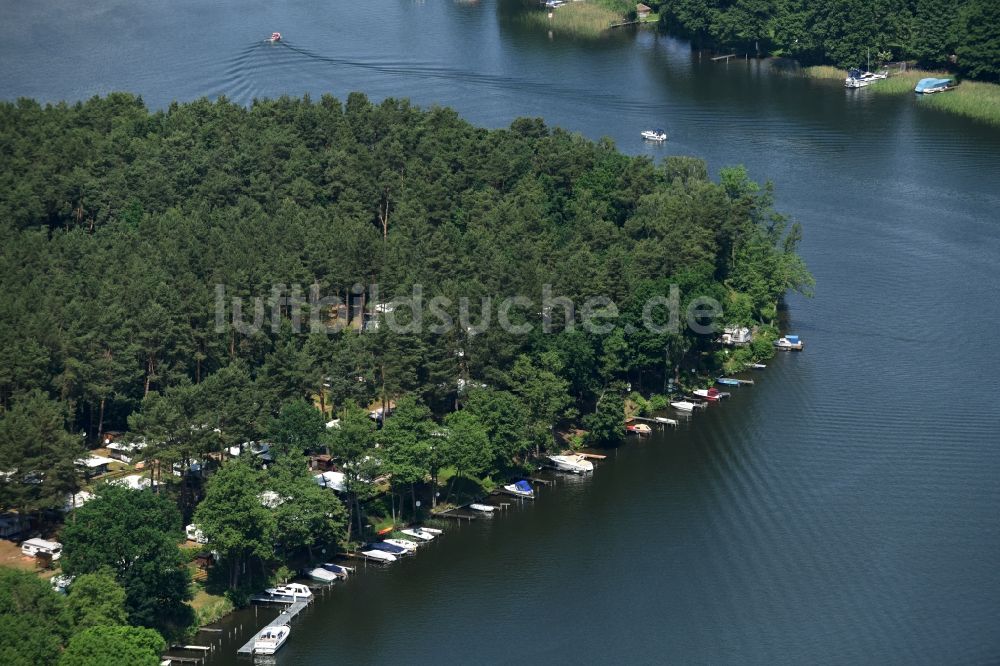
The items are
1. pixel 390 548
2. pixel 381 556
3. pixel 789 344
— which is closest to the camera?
pixel 381 556

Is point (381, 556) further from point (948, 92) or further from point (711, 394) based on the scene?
point (948, 92)

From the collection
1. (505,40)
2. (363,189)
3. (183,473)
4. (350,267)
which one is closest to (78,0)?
(505,40)

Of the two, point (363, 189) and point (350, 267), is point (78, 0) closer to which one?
point (363, 189)

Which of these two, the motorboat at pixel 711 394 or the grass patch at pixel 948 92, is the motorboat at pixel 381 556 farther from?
the grass patch at pixel 948 92

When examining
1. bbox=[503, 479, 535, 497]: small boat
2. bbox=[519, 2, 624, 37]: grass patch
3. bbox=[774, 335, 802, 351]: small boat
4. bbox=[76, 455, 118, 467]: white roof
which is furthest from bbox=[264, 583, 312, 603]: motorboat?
bbox=[519, 2, 624, 37]: grass patch

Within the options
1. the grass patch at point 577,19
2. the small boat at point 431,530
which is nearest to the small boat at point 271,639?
the small boat at point 431,530

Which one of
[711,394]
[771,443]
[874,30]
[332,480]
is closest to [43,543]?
[332,480]
